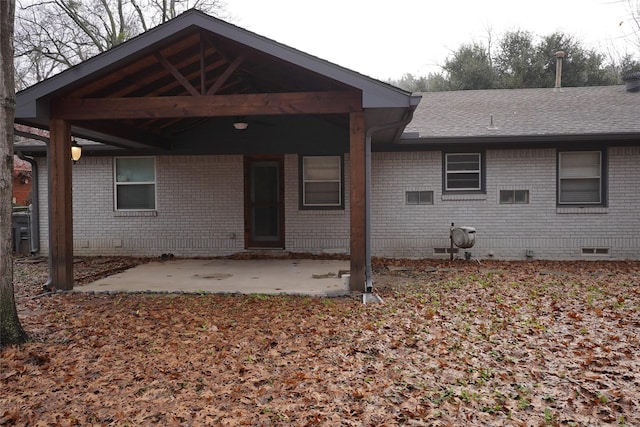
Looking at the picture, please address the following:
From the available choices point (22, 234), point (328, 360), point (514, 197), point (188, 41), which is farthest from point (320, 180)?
point (22, 234)

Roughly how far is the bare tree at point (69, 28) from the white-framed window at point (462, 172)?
1928 cm

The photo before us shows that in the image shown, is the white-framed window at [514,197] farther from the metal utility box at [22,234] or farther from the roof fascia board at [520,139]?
the metal utility box at [22,234]

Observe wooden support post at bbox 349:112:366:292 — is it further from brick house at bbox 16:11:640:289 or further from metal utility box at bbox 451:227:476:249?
metal utility box at bbox 451:227:476:249

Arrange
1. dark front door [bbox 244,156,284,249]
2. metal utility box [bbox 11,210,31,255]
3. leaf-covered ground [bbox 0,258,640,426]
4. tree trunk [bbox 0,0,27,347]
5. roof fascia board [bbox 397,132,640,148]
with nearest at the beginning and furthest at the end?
1. leaf-covered ground [bbox 0,258,640,426]
2. tree trunk [bbox 0,0,27,347]
3. roof fascia board [bbox 397,132,640,148]
4. dark front door [bbox 244,156,284,249]
5. metal utility box [bbox 11,210,31,255]

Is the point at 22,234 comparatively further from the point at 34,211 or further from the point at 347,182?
the point at 347,182

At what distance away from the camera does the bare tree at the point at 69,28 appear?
71.1 ft

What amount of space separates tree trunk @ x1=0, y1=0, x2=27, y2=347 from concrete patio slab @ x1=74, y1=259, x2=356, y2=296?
2.73 metres

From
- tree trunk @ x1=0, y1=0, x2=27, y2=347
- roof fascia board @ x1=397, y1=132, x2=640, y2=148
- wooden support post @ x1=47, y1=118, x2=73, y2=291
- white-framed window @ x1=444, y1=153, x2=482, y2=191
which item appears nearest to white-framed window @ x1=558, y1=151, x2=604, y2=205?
roof fascia board @ x1=397, y1=132, x2=640, y2=148

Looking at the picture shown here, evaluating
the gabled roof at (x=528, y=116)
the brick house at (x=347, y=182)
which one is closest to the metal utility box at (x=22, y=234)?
the brick house at (x=347, y=182)

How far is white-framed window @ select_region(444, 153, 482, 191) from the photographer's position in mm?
10773

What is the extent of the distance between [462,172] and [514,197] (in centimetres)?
134

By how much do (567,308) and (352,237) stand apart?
3.07 meters

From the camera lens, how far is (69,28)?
22531mm

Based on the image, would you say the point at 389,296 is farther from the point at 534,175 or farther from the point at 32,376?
the point at 534,175
